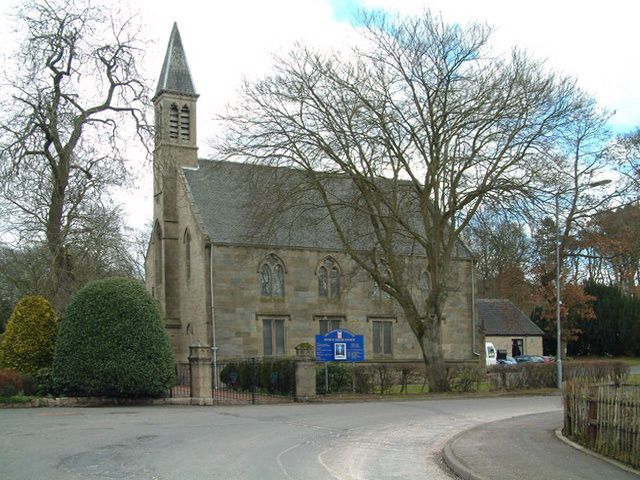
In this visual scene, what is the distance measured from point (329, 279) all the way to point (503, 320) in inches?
963

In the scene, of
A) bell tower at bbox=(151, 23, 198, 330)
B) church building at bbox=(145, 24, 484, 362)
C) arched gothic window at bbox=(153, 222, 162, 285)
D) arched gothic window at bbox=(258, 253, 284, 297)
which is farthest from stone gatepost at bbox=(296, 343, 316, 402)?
arched gothic window at bbox=(153, 222, 162, 285)

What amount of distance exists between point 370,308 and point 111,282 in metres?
21.5

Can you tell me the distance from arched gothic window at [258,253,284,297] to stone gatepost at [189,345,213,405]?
48.3 feet

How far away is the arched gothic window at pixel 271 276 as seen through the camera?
133ft

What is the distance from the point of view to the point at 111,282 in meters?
24.7

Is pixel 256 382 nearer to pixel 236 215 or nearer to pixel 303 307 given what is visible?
pixel 303 307

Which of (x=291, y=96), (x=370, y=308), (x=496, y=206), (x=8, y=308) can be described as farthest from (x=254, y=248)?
(x=8, y=308)

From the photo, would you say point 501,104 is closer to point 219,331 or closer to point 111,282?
point 111,282

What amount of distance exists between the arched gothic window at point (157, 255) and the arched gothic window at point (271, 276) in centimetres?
629

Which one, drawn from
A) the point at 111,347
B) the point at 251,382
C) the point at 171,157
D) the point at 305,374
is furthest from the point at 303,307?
the point at 111,347

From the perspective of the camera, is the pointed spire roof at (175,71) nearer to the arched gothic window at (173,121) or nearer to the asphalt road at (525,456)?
the arched gothic window at (173,121)

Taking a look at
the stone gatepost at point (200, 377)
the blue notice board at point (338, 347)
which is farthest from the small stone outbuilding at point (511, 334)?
the stone gatepost at point (200, 377)

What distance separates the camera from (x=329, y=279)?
42.7 meters

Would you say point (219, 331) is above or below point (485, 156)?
below
